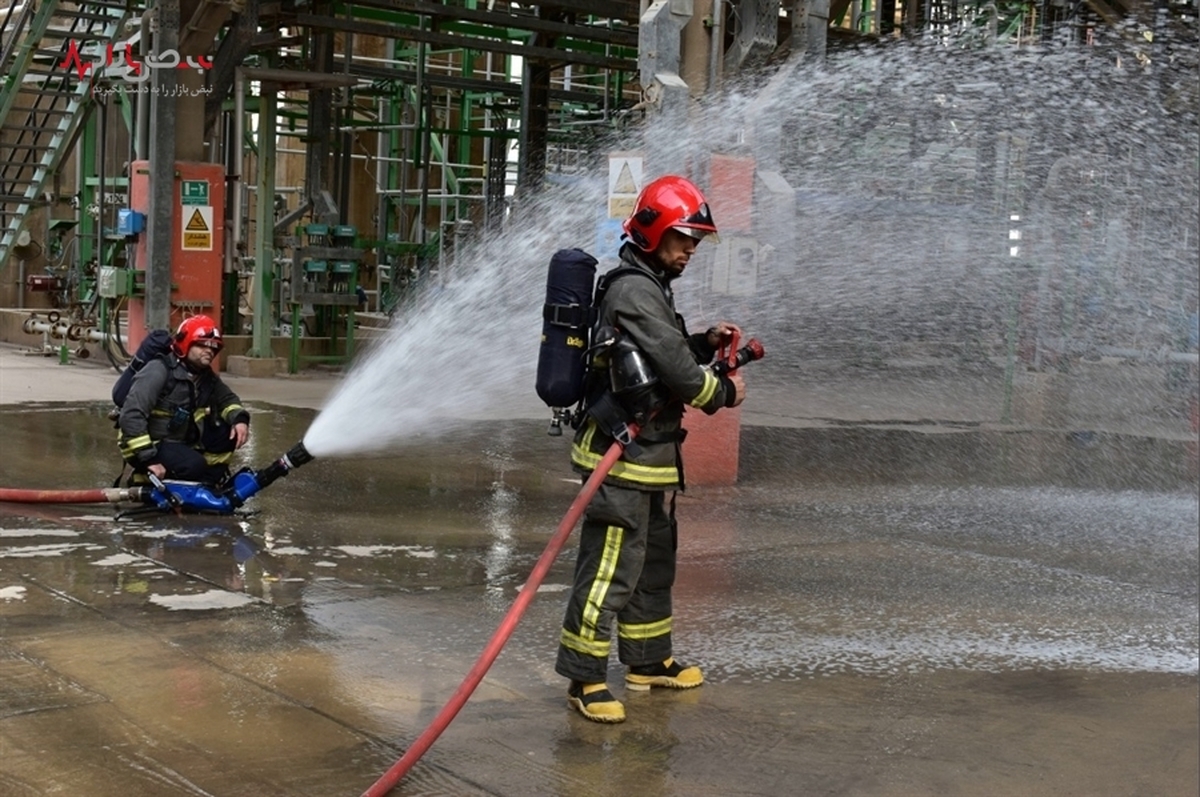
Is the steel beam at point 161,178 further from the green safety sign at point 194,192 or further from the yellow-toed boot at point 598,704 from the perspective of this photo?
the yellow-toed boot at point 598,704

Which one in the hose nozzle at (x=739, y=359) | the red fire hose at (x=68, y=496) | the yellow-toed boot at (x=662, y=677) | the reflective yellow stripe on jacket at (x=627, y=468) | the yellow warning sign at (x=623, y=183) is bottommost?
the yellow-toed boot at (x=662, y=677)

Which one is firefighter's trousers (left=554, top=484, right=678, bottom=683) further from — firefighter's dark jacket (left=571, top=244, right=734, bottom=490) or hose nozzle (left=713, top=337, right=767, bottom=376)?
hose nozzle (left=713, top=337, right=767, bottom=376)

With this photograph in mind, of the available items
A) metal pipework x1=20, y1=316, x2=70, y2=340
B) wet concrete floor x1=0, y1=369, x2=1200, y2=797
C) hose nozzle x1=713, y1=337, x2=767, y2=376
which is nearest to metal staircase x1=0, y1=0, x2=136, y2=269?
metal pipework x1=20, y1=316, x2=70, y2=340

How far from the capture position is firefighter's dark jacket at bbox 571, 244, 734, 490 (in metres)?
4.77

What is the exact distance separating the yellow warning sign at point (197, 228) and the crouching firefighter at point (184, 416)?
24.0 feet

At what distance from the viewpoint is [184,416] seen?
786cm

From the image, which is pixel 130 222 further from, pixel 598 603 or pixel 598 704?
pixel 598 704

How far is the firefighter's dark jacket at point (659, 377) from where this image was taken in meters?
4.77

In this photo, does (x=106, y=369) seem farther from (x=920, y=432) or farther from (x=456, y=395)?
(x=920, y=432)

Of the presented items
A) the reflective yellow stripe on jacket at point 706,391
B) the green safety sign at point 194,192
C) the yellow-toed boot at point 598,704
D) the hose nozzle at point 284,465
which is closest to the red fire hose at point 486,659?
the reflective yellow stripe on jacket at point 706,391

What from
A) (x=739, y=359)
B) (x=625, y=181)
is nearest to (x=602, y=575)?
(x=739, y=359)

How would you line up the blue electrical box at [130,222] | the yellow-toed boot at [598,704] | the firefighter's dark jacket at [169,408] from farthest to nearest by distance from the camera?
the blue electrical box at [130,222], the firefighter's dark jacket at [169,408], the yellow-toed boot at [598,704]

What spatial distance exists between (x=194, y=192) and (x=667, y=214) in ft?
36.2

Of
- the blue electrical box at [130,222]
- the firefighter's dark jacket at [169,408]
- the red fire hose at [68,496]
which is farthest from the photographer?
the blue electrical box at [130,222]
